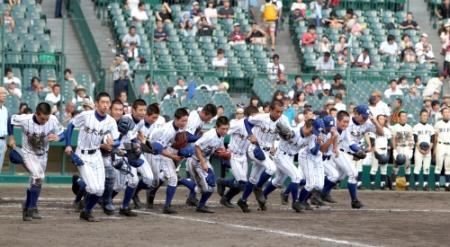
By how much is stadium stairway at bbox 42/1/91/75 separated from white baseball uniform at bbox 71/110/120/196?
9.58 m

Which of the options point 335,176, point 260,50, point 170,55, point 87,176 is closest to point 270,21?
point 260,50

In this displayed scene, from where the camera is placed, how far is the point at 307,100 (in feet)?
88.8

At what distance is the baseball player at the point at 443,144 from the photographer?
84.2 feet

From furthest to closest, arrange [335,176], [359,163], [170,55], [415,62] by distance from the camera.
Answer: [415,62], [170,55], [359,163], [335,176]

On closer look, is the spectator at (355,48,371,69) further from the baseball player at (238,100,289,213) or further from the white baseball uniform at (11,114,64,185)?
the white baseball uniform at (11,114,64,185)

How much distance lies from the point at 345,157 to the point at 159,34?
8.79m

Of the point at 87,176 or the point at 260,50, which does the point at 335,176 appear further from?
the point at 260,50

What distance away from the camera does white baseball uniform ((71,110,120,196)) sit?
55.8ft

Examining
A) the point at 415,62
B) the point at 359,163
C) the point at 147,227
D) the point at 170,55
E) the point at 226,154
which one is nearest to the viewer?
the point at 147,227

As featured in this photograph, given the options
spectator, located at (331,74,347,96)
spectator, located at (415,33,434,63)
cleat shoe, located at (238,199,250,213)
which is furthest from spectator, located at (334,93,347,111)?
cleat shoe, located at (238,199,250,213)

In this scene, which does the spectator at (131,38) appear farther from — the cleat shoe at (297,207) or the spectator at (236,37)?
the cleat shoe at (297,207)

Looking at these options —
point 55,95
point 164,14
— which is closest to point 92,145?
point 55,95

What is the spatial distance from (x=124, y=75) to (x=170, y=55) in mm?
2217

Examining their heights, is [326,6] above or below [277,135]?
above
